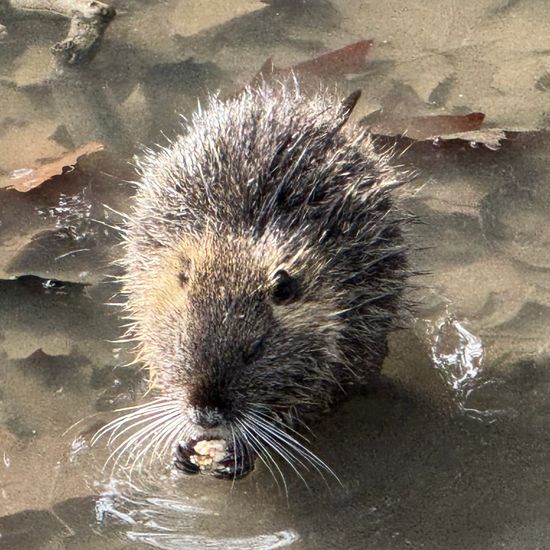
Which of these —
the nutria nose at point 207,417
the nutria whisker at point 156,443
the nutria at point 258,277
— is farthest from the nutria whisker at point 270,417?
the nutria whisker at point 156,443

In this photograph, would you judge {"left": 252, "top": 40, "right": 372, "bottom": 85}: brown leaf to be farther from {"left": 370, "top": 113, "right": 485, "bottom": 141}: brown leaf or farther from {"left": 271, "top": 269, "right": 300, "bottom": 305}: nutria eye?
{"left": 271, "top": 269, "right": 300, "bottom": 305}: nutria eye

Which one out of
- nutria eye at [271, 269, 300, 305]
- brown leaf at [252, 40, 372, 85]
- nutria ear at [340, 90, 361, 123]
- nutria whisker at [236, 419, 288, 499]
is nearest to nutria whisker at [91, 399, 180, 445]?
nutria whisker at [236, 419, 288, 499]

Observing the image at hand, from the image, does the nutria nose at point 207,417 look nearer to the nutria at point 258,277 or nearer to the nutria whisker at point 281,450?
the nutria at point 258,277

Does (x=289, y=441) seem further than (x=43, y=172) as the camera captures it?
No

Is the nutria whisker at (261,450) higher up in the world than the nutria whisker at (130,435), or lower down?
lower down

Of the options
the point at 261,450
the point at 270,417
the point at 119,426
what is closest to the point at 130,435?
the point at 119,426

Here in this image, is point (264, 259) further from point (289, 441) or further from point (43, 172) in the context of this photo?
point (43, 172)
